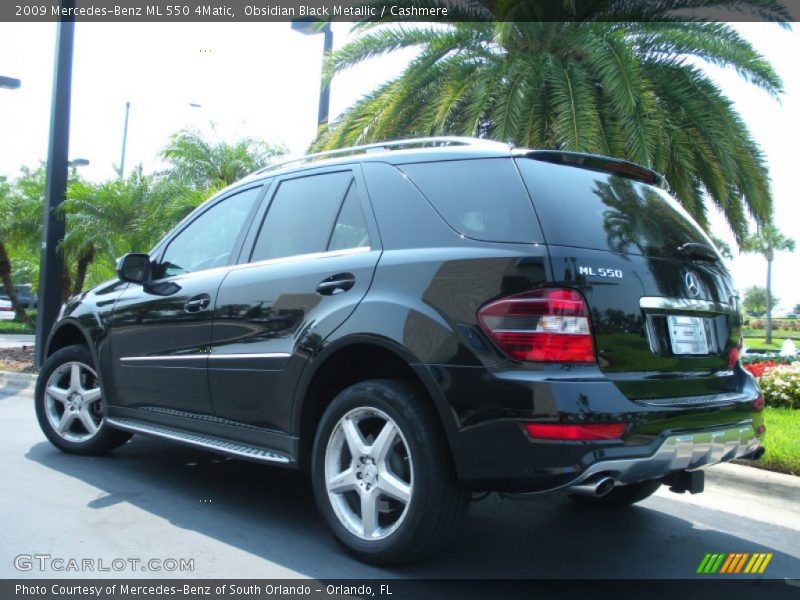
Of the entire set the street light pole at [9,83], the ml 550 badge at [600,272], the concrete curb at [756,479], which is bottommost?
the concrete curb at [756,479]

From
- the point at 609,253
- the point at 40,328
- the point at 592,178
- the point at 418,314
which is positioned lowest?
the point at 40,328

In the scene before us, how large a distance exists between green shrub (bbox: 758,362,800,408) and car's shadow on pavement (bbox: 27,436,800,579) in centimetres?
401

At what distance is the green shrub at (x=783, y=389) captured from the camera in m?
7.93

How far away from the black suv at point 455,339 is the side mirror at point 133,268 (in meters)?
0.59

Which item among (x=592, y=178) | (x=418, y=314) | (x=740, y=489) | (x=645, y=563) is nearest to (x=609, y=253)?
(x=592, y=178)

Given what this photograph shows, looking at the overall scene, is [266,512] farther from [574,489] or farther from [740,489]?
[740,489]

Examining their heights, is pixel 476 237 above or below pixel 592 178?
below

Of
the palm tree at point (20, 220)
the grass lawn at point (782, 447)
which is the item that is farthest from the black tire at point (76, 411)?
the palm tree at point (20, 220)

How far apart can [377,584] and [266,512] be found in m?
1.22

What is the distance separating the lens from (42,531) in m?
3.88

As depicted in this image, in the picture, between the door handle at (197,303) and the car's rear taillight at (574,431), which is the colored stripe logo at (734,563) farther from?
the door handle at (197,303)

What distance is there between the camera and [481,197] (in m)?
3.37

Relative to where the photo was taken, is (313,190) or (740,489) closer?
(313,190)

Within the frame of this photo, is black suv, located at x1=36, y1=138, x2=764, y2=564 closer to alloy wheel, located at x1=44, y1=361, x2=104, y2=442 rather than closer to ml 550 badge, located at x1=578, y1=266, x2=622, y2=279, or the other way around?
ml 550 badge, located at x1=578, y1=266, x2=622, y2=279
